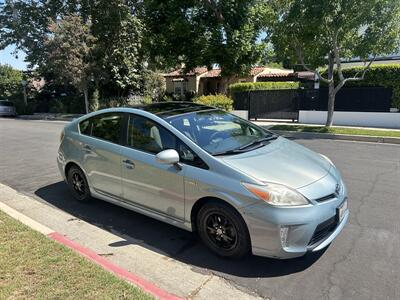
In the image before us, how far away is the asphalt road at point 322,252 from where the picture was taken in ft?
10.4

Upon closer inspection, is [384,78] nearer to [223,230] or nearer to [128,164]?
[128,164]

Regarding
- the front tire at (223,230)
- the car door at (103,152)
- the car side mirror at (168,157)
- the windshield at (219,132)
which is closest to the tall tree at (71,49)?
the car door at (103,152)

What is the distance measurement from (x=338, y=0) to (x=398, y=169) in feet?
22.6

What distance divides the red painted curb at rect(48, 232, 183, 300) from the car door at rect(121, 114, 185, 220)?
867mm

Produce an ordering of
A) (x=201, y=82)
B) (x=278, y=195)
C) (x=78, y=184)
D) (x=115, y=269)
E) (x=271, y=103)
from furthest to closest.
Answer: (x=201, y=82) < (x=271, y=103) < (x=78, y=184) < (x=115, y=269) < (x=278, y=195)

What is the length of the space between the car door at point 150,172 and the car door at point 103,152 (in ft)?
0.59

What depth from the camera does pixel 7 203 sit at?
545 cm

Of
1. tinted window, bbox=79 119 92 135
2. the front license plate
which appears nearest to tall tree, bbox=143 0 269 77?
tinted window, bbox=79 119 92 135

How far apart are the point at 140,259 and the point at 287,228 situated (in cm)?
158

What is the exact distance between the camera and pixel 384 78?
51.8 ft

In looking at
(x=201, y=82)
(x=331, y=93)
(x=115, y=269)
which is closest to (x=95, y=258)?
(x=115, y=269)

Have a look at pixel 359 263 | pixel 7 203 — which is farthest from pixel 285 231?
pixel 7 203

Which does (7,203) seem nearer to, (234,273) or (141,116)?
(141,116)

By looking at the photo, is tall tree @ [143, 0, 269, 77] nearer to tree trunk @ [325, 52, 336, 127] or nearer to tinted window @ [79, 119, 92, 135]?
→ tree trunk @ [325, 52, 336, 127]
